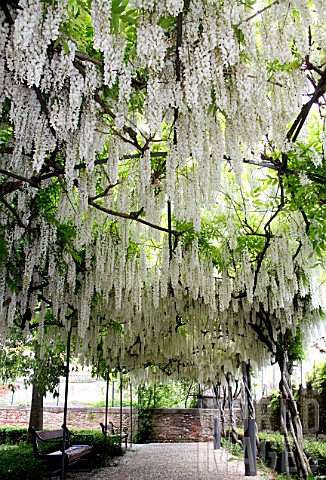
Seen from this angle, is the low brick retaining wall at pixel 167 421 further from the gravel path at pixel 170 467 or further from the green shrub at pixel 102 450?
the green shrub at pixel 102 450

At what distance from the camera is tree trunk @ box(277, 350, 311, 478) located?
6355 millimetres

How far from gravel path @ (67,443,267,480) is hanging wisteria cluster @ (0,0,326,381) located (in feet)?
12.6

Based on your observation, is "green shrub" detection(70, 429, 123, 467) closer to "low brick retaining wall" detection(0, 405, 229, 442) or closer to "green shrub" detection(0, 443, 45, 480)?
"green shrub" detection(0, 443, 45, 480)

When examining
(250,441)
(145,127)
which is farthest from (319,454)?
(145,127)

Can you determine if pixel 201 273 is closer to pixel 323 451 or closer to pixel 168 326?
pixel 168 326

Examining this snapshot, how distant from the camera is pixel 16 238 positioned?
165 inches

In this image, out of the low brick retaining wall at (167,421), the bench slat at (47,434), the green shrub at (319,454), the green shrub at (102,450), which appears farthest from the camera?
the low brick retaining wall at (167,421)

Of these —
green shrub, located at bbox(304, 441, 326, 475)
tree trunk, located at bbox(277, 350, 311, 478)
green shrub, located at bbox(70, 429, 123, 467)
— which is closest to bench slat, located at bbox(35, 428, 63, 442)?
green shrub, located at bbox(70, 429, 123, 467)

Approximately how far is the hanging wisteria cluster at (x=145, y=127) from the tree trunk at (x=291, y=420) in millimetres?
1077

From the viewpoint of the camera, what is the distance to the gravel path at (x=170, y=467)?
845 cm

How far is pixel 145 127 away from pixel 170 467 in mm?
8365

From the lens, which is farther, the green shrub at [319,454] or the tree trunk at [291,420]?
the green shrub at [319,454]

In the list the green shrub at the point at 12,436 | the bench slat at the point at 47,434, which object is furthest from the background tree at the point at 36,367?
the green shrub at the point at 12,436

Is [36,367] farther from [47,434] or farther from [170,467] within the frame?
[170,467]
